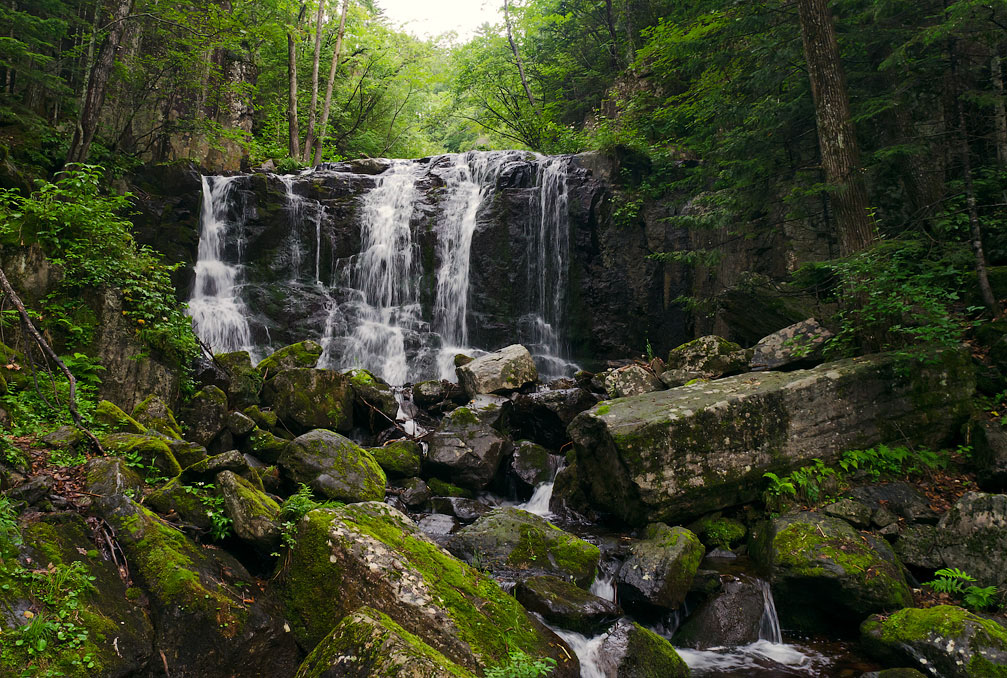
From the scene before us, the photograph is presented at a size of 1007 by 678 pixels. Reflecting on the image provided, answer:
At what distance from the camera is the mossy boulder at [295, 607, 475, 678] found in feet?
8.80

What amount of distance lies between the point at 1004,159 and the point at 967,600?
6.14 metres

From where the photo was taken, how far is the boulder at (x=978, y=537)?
4738 mm

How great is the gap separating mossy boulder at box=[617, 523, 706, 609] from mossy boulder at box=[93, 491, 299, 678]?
2.99 metres

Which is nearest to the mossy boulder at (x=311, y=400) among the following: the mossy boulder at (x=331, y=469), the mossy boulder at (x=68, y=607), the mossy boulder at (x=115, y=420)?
the mossy boulder at (x=331, y=469)

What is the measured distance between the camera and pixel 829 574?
476 centimetres

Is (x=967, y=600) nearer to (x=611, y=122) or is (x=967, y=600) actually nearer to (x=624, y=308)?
(x=624, y=308)

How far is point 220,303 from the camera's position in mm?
13828

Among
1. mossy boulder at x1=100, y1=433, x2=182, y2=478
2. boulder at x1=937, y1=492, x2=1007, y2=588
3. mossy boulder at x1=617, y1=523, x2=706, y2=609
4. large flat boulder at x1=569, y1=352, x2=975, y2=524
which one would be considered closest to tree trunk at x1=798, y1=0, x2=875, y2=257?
large flat boulder at x1=569, y1=352, x2=975, y2=524

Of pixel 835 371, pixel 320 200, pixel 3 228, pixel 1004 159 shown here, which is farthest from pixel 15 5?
pixel 1004 159

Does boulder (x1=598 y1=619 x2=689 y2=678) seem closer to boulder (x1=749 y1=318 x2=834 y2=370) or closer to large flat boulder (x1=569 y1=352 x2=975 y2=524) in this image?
large flat boulder (x1=569 y1=352 x2=975 y2=524)

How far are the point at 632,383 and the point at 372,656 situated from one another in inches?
279

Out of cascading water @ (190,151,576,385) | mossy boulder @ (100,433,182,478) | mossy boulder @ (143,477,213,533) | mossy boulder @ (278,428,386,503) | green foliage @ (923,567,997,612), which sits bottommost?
green foliage @ (923,567,997,612)

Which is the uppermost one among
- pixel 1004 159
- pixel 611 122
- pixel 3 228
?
pixel 611 122

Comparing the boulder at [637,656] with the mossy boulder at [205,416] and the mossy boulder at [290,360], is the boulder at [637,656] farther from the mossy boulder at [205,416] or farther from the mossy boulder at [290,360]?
the mossy boulder at [290,360]
